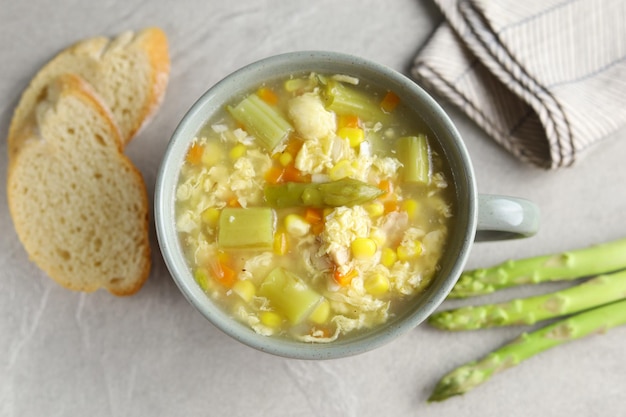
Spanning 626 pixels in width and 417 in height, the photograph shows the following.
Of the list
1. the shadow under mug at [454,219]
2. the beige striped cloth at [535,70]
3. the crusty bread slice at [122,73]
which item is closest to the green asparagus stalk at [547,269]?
the beige striped cloth at [535,70]

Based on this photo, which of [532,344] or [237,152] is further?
[532,344]


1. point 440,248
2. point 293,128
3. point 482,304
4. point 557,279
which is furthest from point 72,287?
point 557,279

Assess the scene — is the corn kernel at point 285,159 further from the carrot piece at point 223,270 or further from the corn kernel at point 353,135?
the carrot piece at point 223,270

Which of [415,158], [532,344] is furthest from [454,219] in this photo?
[532,344]

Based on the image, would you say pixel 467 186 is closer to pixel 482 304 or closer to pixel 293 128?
pixel 293 128

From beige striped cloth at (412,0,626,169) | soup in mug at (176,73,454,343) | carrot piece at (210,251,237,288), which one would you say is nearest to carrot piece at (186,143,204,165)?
soup in mug at (176,73,454,343)

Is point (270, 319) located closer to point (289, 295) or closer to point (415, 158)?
point (289, 295)

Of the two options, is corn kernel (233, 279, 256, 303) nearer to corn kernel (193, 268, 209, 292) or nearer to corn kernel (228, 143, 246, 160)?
corn kernel (193, 268, 209, 292)
